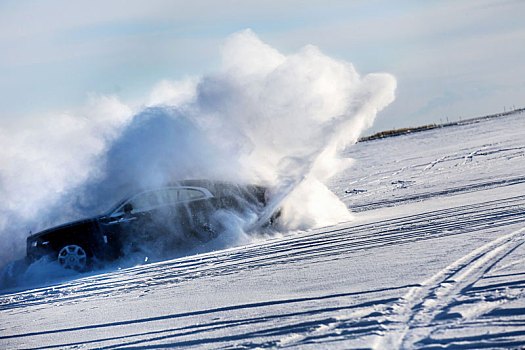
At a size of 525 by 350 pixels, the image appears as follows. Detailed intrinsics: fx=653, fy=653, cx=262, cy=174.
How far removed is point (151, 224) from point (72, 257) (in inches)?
54.4

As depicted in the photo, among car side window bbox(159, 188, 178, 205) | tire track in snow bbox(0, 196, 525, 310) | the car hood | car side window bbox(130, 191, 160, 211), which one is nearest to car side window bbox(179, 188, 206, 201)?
car side window bbox(159, 188, 178, 205)

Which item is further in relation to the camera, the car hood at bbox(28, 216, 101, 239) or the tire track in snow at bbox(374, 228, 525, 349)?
the car hood at bbox(28, 216, 101, 239)

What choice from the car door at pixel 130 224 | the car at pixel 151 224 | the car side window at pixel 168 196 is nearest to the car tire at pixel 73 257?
the car at pixel 151 224

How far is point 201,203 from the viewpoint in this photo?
11375mm

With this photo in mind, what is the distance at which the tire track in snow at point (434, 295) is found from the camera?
490 centimetres

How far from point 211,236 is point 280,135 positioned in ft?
10.1

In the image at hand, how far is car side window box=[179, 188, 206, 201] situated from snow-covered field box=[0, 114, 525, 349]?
3.88 ft

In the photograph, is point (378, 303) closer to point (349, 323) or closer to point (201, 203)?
point (349, 323)

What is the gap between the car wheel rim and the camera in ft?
34.6

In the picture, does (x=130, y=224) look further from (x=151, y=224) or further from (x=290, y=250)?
(x=290, y=250)

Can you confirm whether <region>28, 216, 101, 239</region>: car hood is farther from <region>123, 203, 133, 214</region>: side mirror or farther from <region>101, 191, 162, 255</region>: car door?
<region>123, 203, 133, 214</region>: side mirror

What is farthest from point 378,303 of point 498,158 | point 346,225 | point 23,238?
point 498,158

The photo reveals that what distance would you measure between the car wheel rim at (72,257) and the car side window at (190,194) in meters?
1.92

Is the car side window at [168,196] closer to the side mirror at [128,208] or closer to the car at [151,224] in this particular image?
the car at [151,224]
